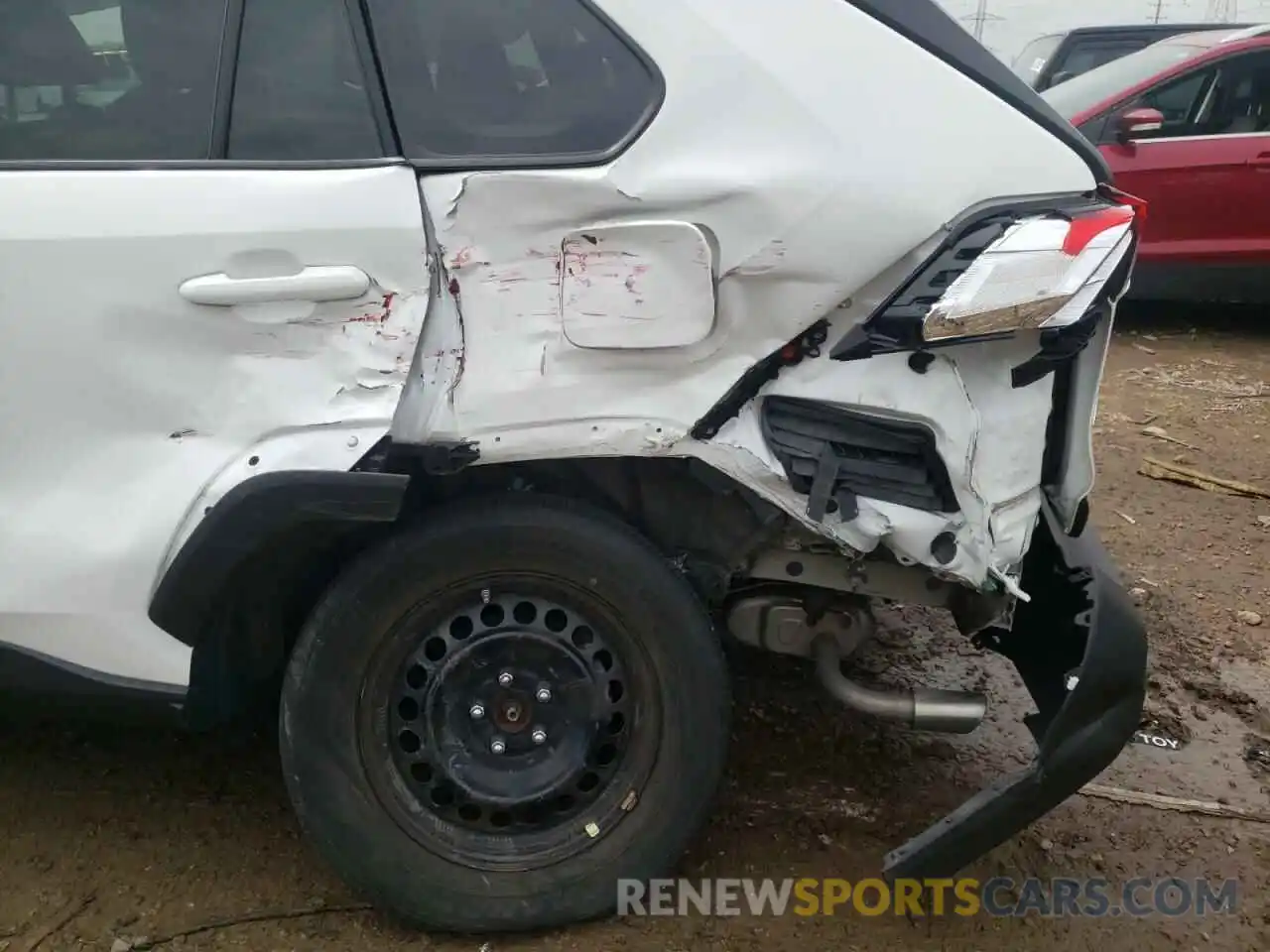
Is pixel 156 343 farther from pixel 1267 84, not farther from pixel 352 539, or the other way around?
pixel 1267 84

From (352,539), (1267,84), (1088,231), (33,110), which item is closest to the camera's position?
(1088,231)

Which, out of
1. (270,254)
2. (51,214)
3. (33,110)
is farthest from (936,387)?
(33,110)

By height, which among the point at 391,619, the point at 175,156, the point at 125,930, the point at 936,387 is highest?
the point at 175,156

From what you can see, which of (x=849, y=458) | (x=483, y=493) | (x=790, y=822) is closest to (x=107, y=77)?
(x=483, y=493)

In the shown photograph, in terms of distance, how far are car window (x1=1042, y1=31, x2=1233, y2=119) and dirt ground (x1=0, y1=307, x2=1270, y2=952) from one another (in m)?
4.40

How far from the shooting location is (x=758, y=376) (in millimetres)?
2045

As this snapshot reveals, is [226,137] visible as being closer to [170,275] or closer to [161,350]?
[170,275]

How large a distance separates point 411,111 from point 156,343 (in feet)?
2.02

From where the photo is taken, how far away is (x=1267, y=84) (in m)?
6.88

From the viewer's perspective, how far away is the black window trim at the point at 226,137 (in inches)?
79.0

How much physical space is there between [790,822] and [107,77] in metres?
2.12

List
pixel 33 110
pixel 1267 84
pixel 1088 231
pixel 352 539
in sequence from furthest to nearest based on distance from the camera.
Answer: pixel 1267 84
pixel 352 539
pixel 33 110
pixel 1088 231

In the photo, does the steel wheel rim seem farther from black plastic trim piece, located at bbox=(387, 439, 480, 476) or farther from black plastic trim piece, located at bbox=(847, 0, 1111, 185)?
black plastic trim piece, located at bbox=(847, 0, 1111, 185)
